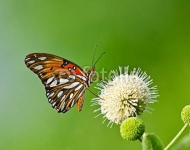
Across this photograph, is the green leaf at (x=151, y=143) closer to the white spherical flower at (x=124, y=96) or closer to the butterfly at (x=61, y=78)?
the white spherical flower at (x=124, y=96)

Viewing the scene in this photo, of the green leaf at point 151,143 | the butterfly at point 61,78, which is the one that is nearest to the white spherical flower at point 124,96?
the butterfly at point 61,78

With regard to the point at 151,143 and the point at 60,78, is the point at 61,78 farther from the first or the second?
the point at 151,143

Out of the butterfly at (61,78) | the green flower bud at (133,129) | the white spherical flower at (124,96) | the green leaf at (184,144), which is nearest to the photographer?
the green leaf at (184,144)

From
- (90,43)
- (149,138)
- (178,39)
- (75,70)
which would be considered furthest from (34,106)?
(149,138)

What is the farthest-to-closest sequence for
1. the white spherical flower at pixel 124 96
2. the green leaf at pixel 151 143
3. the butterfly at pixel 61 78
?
the butterfly at pixel 61 78 < the white spherical flower at pixel 124 96 < the green leaf at pixel 151 143

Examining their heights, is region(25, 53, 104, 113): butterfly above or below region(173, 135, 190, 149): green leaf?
above

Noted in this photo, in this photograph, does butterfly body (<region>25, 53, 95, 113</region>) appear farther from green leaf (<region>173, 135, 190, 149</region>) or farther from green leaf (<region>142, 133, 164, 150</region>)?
green leaf (<region>173, 135, 190, 149</region>)

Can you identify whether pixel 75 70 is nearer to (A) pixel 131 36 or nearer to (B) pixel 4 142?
(A) pixel 131 36

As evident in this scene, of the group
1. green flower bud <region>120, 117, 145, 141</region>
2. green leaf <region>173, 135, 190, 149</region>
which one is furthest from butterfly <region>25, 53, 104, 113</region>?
green leaf <region>173, 135, 190, 149</region>
